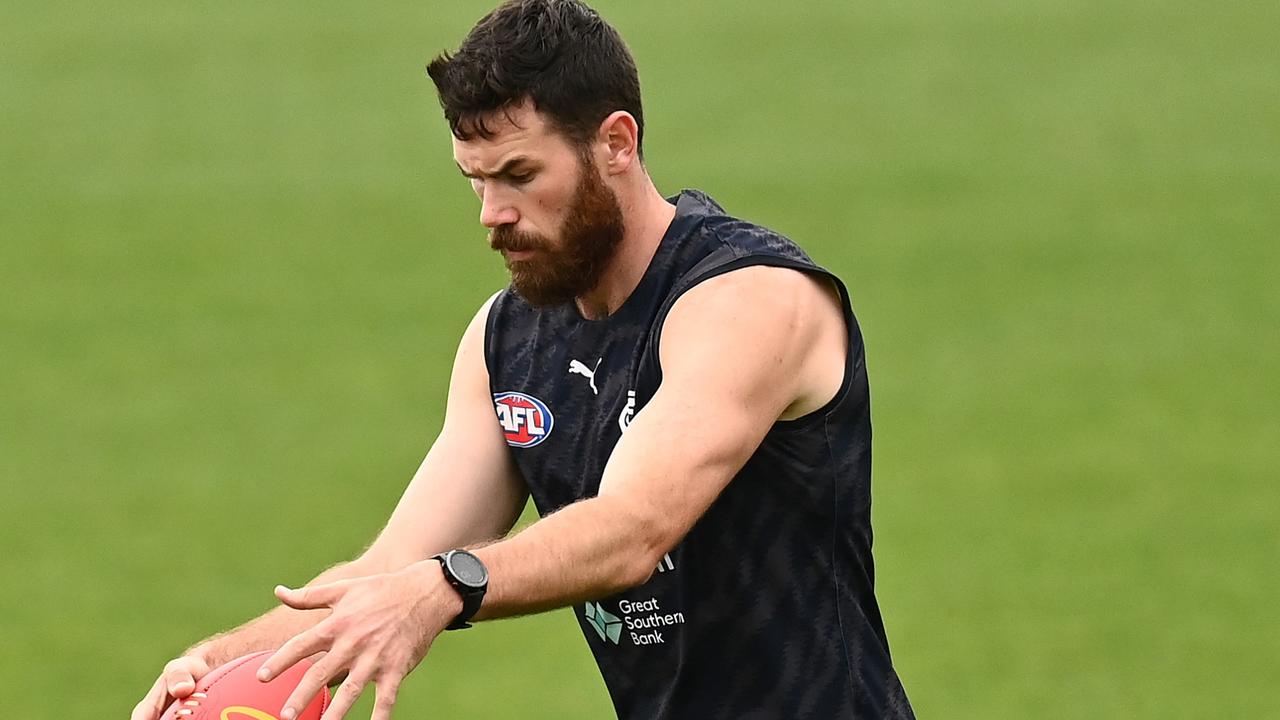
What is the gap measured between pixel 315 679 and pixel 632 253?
161 centimetres

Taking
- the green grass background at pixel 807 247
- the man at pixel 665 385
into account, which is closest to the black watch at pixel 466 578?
the man at pixel 665 385

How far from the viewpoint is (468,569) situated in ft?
12.4

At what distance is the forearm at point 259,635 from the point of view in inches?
193

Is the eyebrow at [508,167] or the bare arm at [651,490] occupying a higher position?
the eyebrow at [508,167]

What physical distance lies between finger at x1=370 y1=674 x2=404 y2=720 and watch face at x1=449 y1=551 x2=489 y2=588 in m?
0.22

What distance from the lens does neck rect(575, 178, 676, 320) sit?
4906 millimetres

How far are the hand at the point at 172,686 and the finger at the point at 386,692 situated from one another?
1123 millimetres

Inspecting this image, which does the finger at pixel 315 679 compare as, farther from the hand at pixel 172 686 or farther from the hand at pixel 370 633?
the hand at pixel 172 686

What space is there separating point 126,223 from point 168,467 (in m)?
4.81

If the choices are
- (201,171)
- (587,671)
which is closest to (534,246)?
(587,671)

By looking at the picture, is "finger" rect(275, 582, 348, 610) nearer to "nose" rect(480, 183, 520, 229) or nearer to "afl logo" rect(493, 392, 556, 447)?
"nose" rect(480, 183, 520, 229)

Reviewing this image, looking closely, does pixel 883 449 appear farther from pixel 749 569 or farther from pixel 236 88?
pixel 236 88

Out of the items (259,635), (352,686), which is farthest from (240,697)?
(352,686)

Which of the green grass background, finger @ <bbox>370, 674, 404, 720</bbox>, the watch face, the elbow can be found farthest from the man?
the green grass background
